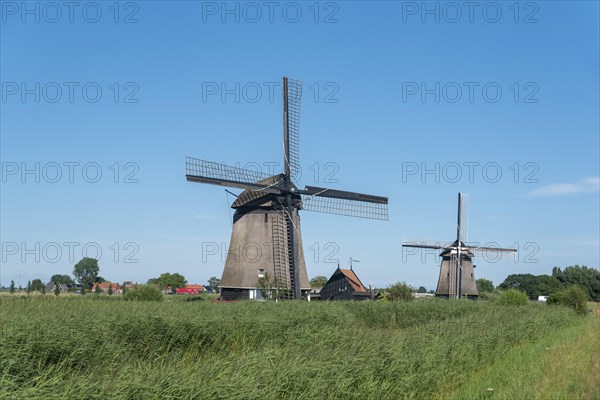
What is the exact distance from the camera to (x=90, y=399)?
276 inches

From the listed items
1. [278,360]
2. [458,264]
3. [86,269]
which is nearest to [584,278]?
[458,264]

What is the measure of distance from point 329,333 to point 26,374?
6.47 metres

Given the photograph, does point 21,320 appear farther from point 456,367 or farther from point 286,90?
point 286,90

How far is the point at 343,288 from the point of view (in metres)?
54.6

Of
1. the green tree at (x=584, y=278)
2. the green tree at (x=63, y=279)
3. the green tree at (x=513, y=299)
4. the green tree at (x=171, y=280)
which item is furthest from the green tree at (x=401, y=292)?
the green tree at (x=63, y=279)

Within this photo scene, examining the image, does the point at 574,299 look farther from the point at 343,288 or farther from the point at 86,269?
the point at 86,269

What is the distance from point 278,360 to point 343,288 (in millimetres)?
45543

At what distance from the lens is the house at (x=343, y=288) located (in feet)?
176

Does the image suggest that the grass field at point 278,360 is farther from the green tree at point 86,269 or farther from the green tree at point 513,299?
the green tree at point 86,269

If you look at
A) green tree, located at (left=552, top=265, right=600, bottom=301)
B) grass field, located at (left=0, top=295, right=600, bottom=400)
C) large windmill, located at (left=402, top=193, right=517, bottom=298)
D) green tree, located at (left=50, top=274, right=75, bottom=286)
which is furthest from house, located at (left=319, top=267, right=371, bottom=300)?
green tree, located at (left=50, top=274, right=75, bottom=286)

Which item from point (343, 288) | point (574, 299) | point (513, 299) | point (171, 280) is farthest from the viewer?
point (171, 280)

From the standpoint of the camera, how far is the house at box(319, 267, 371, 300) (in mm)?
53556

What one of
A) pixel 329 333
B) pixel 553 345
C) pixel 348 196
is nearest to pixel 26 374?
pixel 329 333

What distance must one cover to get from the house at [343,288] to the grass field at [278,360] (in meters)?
33.4
